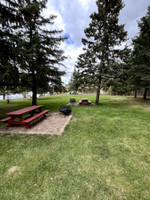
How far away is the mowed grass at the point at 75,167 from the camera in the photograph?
1.68m

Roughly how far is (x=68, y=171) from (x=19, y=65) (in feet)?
21.6

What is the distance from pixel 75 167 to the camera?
7.30 ft

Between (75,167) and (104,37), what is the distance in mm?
11518

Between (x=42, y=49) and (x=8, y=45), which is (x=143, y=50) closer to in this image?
(x=42, y=49)

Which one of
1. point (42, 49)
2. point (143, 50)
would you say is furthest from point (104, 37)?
point (42, 49)

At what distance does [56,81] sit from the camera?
9.03m

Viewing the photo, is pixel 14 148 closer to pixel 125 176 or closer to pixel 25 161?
pixel 25 161

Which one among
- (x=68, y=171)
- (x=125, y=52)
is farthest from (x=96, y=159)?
(x=125, y=52)

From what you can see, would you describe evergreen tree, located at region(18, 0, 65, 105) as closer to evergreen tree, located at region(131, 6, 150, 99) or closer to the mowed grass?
Answer: the mowed grass

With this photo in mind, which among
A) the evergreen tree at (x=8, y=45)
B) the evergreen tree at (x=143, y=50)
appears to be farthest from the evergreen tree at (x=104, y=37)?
the evergreen tree at (x=8, y=45)

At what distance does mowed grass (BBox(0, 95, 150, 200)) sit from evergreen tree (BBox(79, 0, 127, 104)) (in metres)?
6.93

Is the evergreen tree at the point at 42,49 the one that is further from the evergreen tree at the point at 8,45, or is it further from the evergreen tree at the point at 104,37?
the evergreen tree at the point at 104,37

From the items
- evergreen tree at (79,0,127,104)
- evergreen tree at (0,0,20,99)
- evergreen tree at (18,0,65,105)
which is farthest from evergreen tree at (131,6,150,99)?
evergreen tree at (0,0,20,99)

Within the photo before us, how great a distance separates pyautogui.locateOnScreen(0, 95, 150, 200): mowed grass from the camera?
1.68 m
